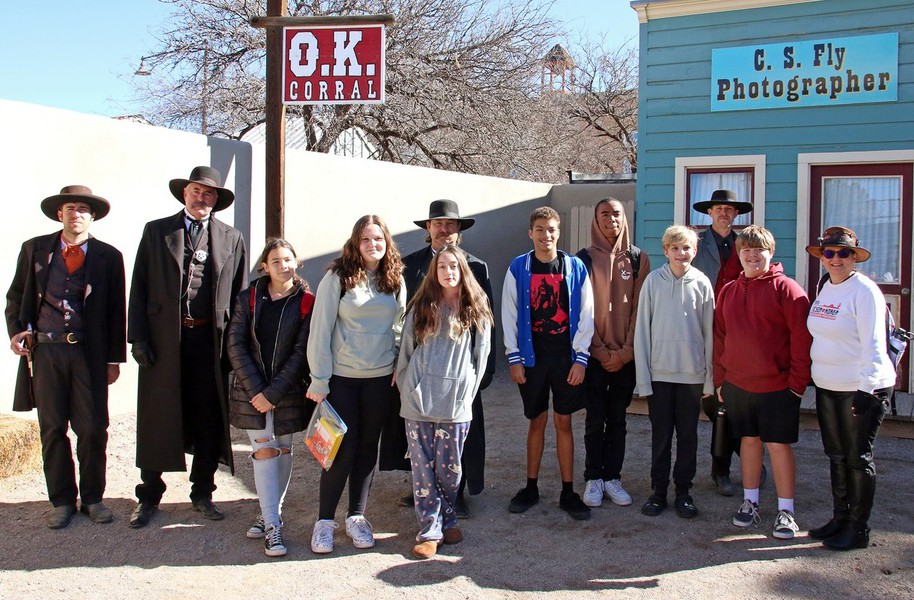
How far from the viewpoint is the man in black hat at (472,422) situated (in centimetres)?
473

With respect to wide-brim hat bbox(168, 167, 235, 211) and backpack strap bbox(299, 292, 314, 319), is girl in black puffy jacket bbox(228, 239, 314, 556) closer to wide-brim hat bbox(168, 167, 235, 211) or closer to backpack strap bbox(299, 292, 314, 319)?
backpack strap bbox(299, 292, 314, 319)

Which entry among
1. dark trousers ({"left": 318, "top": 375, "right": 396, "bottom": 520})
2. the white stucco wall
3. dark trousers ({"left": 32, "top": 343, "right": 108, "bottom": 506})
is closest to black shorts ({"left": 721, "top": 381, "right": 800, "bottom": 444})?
dark trousers ({"left": 318, "top": 375, "right": 396, "bottom": 520})

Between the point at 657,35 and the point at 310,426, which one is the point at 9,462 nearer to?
the point at 310,426

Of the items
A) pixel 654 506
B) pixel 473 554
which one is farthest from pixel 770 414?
pixel 473 554

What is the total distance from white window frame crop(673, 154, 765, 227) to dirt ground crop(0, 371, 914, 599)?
9.04 ft

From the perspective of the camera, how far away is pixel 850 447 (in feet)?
13.9

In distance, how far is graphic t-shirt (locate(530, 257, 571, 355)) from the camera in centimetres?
485

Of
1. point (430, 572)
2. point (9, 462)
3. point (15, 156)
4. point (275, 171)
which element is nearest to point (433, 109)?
point (275, 171)

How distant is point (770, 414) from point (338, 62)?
3.99 meters

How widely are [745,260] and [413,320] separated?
1.86 m

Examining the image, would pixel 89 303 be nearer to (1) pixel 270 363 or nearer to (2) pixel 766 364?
(1) pixel 270 363

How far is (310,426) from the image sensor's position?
169 inches

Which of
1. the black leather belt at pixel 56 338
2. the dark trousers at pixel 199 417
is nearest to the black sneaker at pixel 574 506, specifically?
the dark trousers at pixel 199 417

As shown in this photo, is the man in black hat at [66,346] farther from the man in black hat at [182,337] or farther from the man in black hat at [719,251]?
the man in black hat at [719,251]
